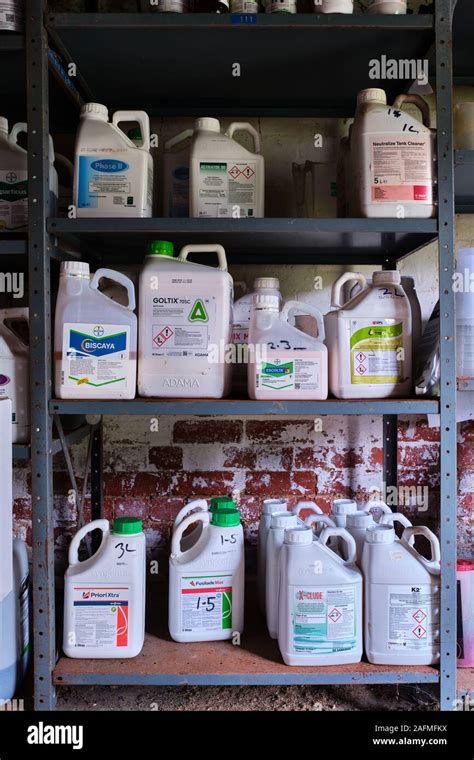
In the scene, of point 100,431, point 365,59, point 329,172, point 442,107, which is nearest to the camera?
point 442,107

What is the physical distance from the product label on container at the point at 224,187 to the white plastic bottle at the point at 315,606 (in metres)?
0.83

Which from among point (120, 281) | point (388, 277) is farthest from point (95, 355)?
point (388, 277)

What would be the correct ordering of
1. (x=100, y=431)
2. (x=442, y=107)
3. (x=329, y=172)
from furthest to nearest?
1. (x=100, y=431)
2. (x=329, y=172)
3. (x=442, y=107)

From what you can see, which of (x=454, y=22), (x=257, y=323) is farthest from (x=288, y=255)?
(x=454, y=22)

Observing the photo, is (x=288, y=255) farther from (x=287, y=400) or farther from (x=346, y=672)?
(x=346, y=672)

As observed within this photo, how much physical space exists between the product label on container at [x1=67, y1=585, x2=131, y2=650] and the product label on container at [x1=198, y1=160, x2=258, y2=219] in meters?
0.98

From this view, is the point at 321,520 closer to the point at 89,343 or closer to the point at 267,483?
the point at 267,483

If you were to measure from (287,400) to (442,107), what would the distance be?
786mm

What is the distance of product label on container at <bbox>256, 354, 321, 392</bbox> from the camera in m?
1.43

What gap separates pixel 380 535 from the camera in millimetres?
1417

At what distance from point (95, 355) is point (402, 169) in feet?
2.86

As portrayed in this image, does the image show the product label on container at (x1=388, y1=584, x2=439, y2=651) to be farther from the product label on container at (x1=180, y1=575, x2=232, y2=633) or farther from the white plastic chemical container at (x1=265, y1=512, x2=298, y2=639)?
the product label on container at (x1=180, y1=575, x2=232, y2=633)

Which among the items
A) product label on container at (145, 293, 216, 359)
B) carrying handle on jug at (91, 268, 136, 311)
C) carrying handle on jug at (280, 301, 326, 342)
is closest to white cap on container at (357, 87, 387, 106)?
carrying handle on jug at (280, 301, 326, 342)

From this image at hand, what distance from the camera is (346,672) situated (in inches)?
54.5
